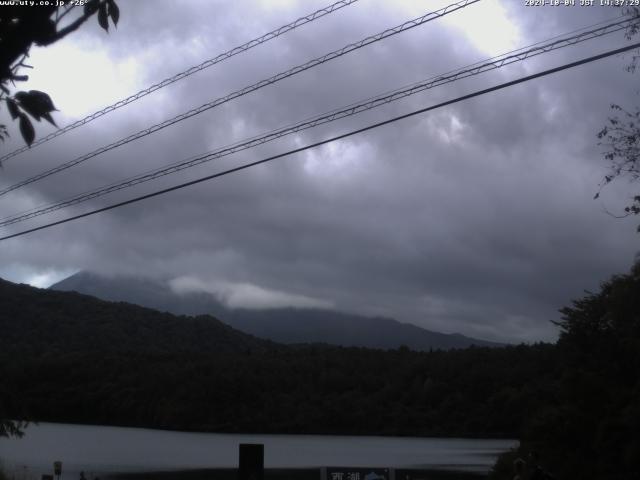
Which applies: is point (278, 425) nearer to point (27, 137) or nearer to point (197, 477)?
point (197, 477)

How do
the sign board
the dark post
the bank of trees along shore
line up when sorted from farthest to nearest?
the bank of trees along shore → the sign board → the dark post

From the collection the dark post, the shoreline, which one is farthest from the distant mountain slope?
the dark post

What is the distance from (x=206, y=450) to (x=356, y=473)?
81.4 meters

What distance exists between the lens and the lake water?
7412 centimetres

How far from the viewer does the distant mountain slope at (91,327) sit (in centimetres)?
8375

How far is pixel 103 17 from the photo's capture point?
13.2ft

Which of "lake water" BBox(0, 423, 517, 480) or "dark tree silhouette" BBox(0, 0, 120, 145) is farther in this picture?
"lake water" BBox(0, 423, 517, 480)

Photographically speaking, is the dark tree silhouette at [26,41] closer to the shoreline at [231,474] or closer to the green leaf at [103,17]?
the green leaf at [103,17]

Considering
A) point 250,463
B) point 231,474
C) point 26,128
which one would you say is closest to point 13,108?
point 26,128

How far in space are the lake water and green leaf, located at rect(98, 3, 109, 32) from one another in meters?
56.6

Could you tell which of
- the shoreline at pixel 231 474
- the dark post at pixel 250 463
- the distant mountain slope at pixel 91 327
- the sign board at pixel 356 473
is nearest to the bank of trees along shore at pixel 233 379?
the distant mountain slope at pixel 91 327

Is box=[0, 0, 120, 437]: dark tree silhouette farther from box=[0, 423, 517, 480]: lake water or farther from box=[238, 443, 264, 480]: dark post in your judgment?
box=[0, 423, 517, 480]: lake water

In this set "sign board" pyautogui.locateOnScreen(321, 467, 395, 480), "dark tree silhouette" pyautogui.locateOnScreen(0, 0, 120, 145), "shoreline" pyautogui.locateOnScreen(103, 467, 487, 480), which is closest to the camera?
"dark tree silhouette" pyautogui.locateOnScreen(0, 0, 120, 145)

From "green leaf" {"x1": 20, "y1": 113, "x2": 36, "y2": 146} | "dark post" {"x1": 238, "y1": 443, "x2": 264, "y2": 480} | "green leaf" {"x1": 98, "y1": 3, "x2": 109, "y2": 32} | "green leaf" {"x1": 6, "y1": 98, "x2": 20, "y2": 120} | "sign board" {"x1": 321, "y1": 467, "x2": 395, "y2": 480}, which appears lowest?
"sign board" {"x1": 321, "y1": 467, "x2": 395, "y2": 480}
